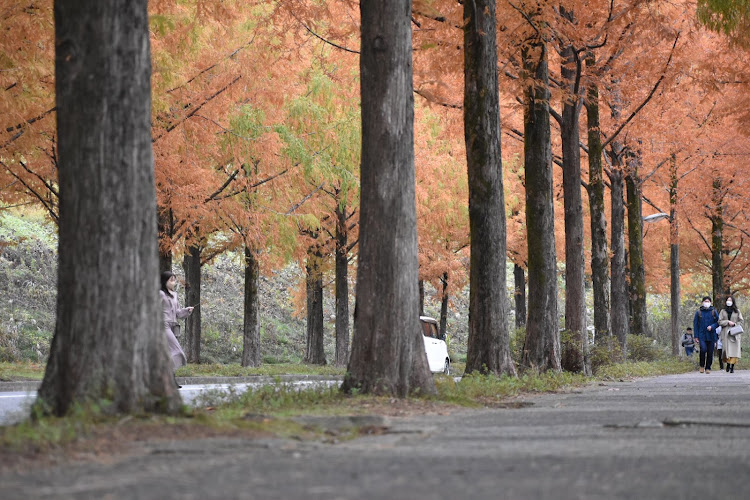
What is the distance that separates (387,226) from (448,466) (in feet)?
16.6

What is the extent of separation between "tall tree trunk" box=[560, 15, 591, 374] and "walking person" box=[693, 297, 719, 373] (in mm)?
5504

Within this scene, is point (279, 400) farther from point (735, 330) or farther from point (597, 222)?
point (735, 330)

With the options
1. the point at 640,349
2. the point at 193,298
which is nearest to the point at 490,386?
the point at 193,298

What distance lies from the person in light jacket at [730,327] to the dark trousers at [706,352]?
329 millimetres

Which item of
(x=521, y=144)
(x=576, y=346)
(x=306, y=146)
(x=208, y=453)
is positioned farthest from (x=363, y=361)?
(x=521, y=144)

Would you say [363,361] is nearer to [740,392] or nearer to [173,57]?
[740,392]

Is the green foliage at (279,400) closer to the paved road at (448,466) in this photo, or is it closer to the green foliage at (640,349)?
the paved road at (448,466)

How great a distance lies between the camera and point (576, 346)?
17.9 meters

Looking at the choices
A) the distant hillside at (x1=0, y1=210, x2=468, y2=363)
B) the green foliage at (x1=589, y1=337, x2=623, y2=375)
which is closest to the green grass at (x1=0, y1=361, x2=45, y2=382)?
the distant hillside at (x1=0, y1=210, x2=468, y2=363)

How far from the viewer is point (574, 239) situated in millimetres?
18531

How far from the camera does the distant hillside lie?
3168 centimetres

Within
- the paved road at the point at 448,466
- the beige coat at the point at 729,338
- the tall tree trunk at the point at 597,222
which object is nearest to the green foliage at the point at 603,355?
the tall tree trunk at the point at 597,222

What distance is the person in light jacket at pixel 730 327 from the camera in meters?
23.5

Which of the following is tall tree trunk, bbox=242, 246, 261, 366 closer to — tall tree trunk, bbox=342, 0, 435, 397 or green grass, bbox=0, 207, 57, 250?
tall tree trunk, bbox=342, 0, 435, 397
